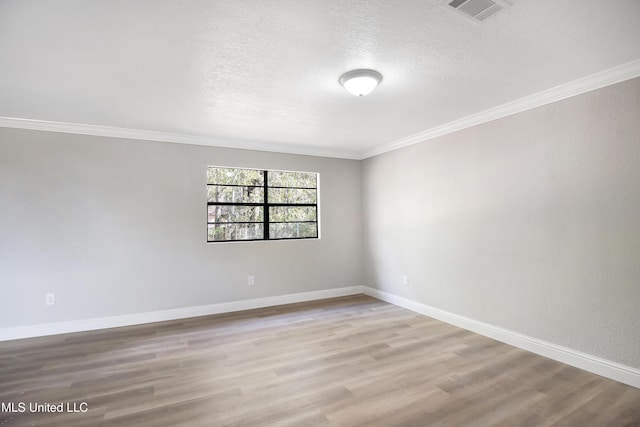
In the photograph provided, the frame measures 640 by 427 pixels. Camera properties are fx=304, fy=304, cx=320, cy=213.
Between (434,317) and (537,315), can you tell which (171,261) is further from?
(537,315)

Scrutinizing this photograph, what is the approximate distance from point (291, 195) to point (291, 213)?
0.29 metres

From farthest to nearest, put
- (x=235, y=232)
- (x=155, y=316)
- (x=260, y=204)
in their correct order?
(x=260, y=204) → (x=235, y=232) → (x=155, y=316)

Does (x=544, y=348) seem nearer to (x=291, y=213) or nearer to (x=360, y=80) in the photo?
(x=360, y=80)

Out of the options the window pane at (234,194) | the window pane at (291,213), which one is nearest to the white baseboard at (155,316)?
the window pane at (291,213)

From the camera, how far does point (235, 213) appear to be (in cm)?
450

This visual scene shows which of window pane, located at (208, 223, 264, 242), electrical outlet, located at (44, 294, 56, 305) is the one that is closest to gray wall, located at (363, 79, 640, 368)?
window pane, located at (208, 223, 264, 242)

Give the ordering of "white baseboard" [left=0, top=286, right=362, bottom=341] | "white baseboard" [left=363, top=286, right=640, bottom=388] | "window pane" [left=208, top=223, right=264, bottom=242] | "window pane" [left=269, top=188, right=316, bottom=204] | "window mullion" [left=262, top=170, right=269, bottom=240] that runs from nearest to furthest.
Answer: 1. "white baseboard" [left=363, top=286, right=640, bottom=388]
2. "white baseboard" [left=0, top=286, right=362, bottom=341]
3. "window pane" [left=208, top=223, right=264, bottom=242]
4. "window mullion" [left=262, top=170, right=269, bottom=240]
5. "window pane" [left=269, top=188, right=316, bottom=204]

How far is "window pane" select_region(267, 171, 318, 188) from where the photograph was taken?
4.78 m

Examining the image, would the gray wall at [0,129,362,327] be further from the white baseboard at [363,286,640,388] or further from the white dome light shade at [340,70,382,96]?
the white dome light shade at [340,70,382,96]

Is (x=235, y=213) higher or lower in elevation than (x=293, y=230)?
higher

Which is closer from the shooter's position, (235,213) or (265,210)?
(235,213)

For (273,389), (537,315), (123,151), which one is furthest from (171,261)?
(537,315)

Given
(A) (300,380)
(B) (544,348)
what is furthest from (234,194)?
(B) (544,348)

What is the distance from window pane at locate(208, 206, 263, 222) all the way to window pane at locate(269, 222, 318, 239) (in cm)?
28
